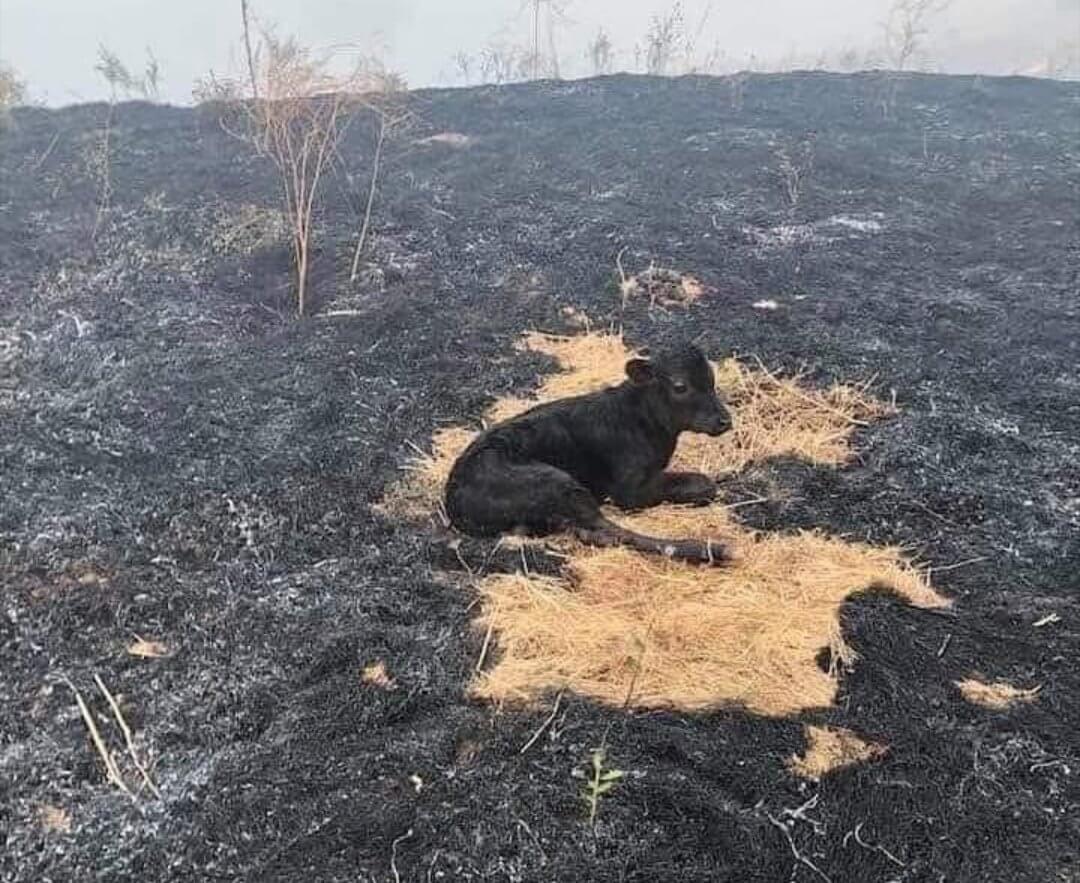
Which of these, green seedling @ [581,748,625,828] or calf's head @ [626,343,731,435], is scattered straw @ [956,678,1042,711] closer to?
green seedling @ [581,748,625,828]

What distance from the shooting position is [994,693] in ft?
12.1

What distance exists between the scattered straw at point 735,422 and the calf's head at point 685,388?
27.8 inches

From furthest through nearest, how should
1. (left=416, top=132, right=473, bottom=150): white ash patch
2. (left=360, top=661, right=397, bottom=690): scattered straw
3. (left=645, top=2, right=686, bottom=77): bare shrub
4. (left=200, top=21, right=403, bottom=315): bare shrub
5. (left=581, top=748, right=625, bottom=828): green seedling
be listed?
(left=645, top=2, right=686, bottom=77): bare shrub < (left=416, top=132, right=473, bottom=150): white ash patch < (left=200, top=21, right=403, bottom=315): bare shrub < (left=360, top=661, right=397, bottom=690): scattered straw < (left=581, top=748, right=625, bottom=828): green seedling

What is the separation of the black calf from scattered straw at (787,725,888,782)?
4.11 feet

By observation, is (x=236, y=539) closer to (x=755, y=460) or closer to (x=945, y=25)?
(x=755, y=460)

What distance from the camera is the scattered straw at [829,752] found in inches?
130

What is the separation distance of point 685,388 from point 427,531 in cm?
153

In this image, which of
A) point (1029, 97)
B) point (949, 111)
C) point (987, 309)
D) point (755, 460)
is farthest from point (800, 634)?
point (1029, 97)

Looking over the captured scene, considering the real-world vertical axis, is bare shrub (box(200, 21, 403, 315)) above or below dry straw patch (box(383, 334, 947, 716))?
above

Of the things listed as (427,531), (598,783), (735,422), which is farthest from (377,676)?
(735,422)

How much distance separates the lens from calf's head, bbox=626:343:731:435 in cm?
494

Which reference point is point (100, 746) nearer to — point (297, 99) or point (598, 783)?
point (598, 783)

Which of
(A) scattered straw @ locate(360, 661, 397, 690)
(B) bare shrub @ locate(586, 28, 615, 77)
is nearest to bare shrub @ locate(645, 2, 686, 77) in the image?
(B) bare shrub @ locate(586, 28, 615, 77)

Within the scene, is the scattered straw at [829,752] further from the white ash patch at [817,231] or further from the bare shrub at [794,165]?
the bare shrub at [794,165]
